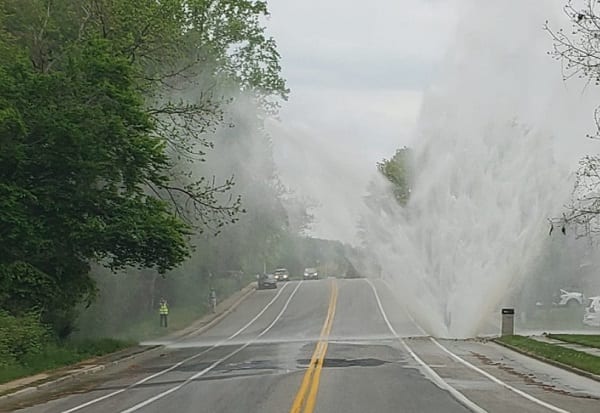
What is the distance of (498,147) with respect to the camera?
127ft

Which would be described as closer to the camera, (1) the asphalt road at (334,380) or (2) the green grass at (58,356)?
(1) the asphalt road at (334,380)

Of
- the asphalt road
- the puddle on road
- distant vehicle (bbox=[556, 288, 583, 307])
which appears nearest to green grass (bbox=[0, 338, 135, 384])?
the asphalt road

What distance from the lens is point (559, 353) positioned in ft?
82.8

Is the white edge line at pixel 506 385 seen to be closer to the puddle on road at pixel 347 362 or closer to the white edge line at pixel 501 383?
the white edge line at pixel 501 383

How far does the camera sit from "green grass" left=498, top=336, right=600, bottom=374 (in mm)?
22062

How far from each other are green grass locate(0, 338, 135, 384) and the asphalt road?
1.60m

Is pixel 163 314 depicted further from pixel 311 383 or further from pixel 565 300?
pixel 311 383

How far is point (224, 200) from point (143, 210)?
18.9 meters

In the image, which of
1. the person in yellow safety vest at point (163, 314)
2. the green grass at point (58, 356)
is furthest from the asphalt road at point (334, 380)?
the person in yellow safety vest at point (163, 314)

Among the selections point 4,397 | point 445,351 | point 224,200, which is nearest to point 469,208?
point 445,351

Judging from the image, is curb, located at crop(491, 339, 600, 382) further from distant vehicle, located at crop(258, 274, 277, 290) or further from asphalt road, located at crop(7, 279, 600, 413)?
distant vehicle, located at crop(258, 274, 277, 290)

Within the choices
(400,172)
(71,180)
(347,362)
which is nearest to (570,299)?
(400,172)

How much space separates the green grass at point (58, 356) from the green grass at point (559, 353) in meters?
12.4

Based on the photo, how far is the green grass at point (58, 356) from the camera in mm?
21250
